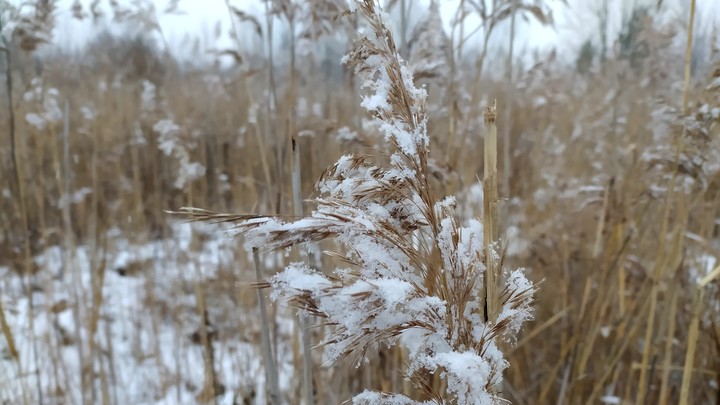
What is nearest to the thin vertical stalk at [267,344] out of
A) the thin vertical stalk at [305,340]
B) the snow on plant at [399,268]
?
the thin vertical stalk at [305,340]

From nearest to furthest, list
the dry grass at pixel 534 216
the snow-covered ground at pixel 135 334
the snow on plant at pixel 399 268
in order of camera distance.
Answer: the snow on plant at pixel 399 268 → the dry grass at pixel 534 216 → the snow-covered ground at pixel 135 334

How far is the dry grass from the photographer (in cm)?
104

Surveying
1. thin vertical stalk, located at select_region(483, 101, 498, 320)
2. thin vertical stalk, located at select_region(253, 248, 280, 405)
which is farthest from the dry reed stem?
thin vertical stalk, located at select_region(253, 248, 280, 405)

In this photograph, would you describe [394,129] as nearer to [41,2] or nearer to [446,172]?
[446,172]

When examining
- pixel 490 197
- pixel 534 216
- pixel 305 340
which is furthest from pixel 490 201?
pixel 534 216

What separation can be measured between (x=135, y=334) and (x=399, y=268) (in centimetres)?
202

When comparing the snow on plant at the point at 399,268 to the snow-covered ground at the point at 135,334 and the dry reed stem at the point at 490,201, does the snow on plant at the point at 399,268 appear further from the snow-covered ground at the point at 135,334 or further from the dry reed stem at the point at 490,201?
the snow-covered ground at the point at 135,334

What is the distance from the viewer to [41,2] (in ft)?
3.90

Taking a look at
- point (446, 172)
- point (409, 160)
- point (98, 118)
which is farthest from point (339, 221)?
point (98, 118)

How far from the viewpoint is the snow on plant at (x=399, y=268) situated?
37cm

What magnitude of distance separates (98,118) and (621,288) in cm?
453

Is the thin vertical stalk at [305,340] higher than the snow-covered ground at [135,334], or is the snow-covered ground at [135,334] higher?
the thin vertical stalk at [305,340]

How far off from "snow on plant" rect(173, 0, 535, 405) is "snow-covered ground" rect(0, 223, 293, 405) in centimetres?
101

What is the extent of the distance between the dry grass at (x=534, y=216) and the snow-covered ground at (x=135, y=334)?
0.08 ft
